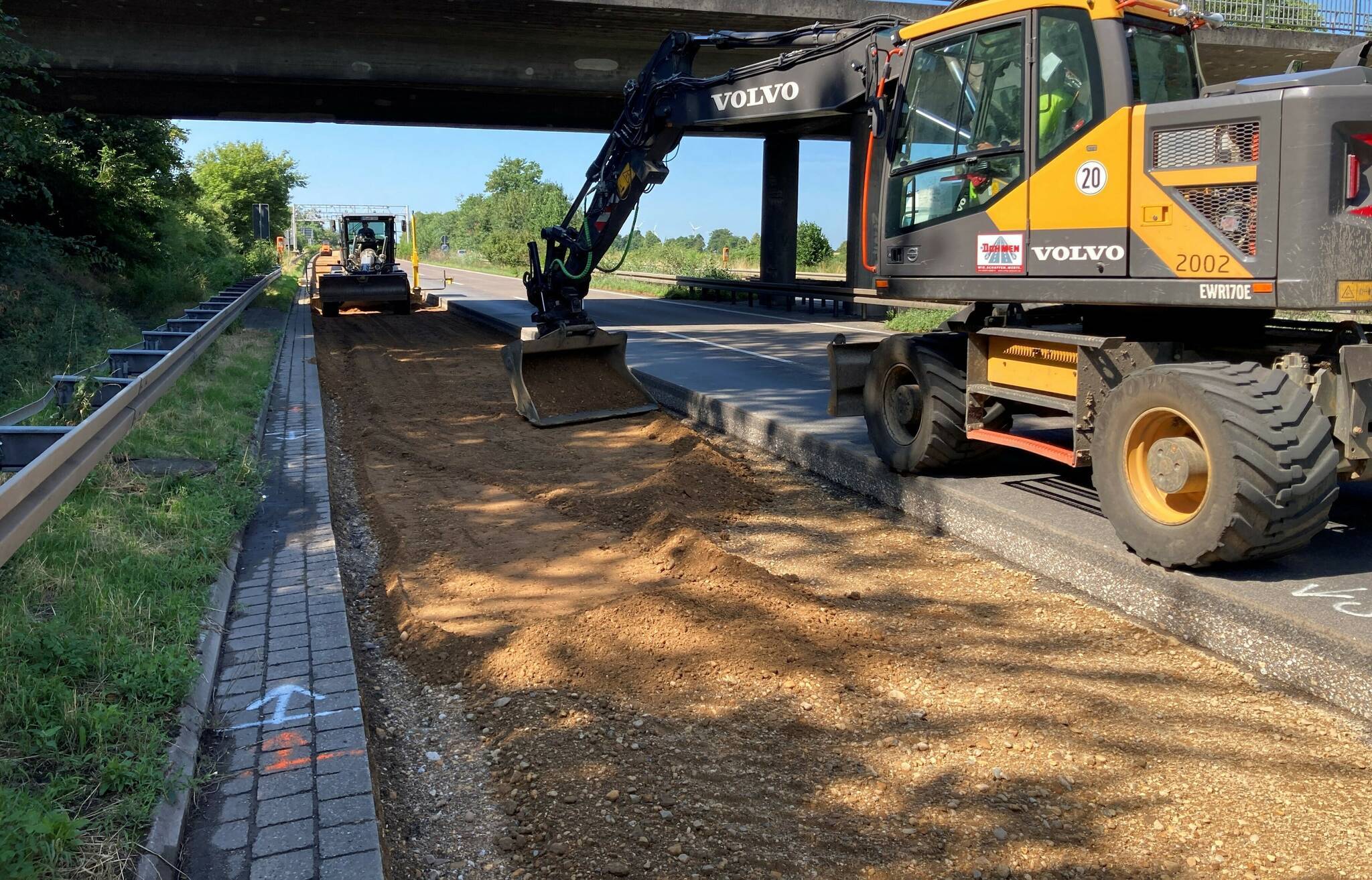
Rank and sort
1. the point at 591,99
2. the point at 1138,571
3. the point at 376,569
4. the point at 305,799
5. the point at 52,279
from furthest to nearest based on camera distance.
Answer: the point at 591,99, the point at 52,279, the point at 376,569, the point at 1138,571, the point at 305,799

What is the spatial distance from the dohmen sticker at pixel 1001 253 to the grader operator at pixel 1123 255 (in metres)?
0.02

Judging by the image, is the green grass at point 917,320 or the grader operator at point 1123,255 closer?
the grader operator at point 1123,255

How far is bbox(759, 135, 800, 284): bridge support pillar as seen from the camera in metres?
33.1

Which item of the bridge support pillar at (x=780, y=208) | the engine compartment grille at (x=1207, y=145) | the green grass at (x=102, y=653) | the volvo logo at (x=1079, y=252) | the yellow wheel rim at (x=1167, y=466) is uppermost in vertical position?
the bridge support pillar at (x=780, y=208)

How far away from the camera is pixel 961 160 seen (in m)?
6.61

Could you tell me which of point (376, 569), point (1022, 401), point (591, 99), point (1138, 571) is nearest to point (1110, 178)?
point (1022, 401)

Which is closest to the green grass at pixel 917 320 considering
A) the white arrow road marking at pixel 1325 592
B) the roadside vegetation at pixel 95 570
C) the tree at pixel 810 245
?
the roadside vegetation at pixel 95 570

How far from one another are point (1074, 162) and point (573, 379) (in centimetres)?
665

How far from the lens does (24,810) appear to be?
2.96 m

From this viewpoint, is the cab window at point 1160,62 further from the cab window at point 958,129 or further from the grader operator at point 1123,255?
the cab window at point 958,129

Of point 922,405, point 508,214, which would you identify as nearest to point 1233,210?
point 922,405

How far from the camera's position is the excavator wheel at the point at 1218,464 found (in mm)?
4793

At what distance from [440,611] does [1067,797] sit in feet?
10.8

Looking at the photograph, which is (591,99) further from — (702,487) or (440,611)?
(440,611)
